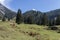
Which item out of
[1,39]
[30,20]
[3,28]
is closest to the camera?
[1,39]

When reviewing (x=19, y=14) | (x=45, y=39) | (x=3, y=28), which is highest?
(x=19, y=14)

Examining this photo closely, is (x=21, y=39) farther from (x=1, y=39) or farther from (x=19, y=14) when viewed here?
(x=19, y=14)

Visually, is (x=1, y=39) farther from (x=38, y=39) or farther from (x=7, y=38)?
(x=38, y=39)

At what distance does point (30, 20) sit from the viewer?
146 metres

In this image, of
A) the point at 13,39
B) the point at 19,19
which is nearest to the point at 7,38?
the point at 13,39

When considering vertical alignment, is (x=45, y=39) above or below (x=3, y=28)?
below

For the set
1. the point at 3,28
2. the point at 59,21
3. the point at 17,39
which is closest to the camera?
the point at 17,39

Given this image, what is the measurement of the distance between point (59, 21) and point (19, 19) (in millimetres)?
33846

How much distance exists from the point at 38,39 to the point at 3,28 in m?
6.52

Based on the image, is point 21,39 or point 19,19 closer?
point 21,39

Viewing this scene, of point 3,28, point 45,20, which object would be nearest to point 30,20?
point 45,20

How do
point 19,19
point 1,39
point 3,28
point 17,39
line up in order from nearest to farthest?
point 1,39, point 17,39, point 3,28, point 19,19

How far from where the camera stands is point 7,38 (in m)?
20.5

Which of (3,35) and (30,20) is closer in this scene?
(3,35)
